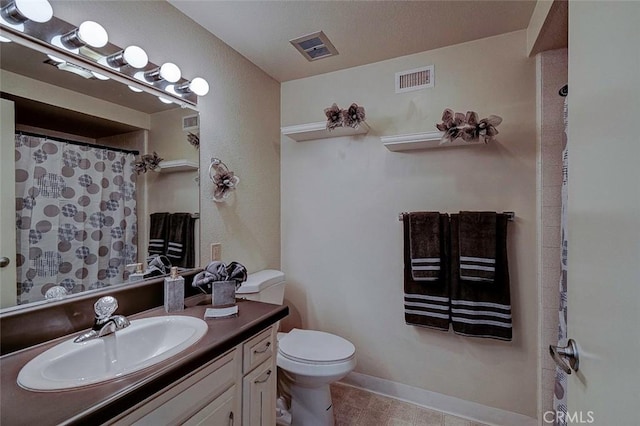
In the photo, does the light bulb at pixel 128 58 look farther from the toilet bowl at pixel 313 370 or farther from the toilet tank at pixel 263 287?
the toilet bowl at pixel 313 370

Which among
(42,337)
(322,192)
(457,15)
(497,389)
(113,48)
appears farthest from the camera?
(322,192)

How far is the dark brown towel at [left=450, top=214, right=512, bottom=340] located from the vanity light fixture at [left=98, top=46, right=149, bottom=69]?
1.94 m

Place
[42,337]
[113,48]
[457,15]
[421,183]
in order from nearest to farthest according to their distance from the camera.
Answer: [42,337], [113,48], [457,15], [421,183]

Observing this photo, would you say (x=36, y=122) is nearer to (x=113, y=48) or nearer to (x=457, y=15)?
(x=113, y=48)

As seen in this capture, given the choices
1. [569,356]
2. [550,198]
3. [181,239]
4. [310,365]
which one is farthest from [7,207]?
[550,198]

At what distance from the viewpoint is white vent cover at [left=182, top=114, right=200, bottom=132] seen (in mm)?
1637

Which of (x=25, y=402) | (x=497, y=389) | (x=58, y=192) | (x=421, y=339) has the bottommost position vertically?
(x=497, y=389)

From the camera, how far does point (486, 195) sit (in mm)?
1852

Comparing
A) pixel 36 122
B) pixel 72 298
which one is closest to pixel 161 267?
pixel 72 298

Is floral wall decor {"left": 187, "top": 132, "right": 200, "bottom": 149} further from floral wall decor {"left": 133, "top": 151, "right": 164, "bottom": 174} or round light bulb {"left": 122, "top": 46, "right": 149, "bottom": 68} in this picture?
round light bulb {"left": 122, "top": 46, "right": 149, "bottom": 68}

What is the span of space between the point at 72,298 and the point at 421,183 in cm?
193

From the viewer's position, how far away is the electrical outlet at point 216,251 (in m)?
1.78

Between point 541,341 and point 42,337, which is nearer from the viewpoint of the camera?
point 42,337

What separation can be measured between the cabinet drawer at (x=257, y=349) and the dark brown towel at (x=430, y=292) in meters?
1.02
